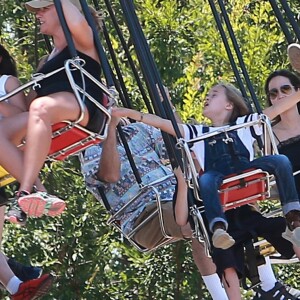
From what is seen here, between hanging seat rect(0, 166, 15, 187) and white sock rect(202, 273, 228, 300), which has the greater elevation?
hanging seat rect(0, 166, 15, 187)

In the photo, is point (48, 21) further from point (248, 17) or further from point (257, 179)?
point (248, 17)

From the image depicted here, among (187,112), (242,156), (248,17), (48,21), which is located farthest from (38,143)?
(248,17)

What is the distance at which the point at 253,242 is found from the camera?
637cm

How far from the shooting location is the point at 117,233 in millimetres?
9234

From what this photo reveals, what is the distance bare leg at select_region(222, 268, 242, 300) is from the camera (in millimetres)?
6184

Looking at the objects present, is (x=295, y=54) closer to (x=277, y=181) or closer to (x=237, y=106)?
(x=237, y=106)

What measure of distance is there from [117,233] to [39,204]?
3791 millimetres

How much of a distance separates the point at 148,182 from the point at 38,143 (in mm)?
1226

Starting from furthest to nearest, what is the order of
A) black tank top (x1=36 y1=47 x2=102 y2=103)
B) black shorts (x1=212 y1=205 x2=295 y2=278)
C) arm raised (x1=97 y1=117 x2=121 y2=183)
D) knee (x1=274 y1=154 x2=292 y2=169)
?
1. arm raised (x1=97 y1=117 x2=121 y2=183)
2. black shorts (x1=212 y1=205 x2=295 y2=278)
3. knee (x1=274 y1=154 x2=292 y2=169)
4. black tank top (x1=36 y1=47 x2=102 y2=103)

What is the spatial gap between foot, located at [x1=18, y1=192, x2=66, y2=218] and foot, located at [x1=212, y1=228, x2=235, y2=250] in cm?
72

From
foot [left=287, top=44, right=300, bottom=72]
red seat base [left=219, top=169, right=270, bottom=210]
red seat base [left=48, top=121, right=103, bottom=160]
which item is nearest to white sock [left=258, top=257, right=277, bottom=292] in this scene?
red seat base [left=219, top=169, right=270, bottom=210]

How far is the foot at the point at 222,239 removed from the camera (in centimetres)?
575

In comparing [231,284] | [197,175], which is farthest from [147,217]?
[197,175]

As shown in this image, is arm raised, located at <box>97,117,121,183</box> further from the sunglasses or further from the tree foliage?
the tree foliage
